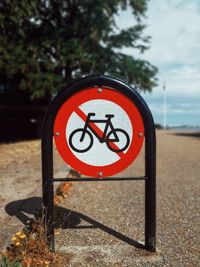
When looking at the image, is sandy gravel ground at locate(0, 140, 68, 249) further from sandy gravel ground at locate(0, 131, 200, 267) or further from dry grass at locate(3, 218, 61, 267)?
dry grass at locate(3, 218, 61, 267)

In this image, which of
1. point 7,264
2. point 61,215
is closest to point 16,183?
point 61,215

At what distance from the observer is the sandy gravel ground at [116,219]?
12.7 ft

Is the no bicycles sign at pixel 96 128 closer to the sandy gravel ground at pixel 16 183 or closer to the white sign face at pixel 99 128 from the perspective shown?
the white sign face at pixel 99 128

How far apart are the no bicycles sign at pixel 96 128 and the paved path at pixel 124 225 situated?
2.73 ft

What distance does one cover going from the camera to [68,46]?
19109 millimetres

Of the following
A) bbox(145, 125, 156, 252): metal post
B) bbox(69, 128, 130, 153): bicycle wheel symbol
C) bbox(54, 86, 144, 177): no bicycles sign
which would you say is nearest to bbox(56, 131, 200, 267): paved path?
bbox(145, 125, 156, 252): metal post

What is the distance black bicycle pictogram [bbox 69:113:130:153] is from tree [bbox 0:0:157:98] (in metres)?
13.1

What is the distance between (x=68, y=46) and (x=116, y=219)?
15.0 metres

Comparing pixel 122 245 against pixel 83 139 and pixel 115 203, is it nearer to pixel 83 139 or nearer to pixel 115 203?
pixel 83 139

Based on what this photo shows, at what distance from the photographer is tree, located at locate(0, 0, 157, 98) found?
56.6 feet

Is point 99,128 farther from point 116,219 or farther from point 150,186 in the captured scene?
point 116,219

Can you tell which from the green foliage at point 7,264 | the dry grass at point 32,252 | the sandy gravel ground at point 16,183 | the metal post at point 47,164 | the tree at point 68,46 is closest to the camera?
the green foliage at point 7,264

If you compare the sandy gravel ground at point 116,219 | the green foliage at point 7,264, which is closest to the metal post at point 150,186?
the sandy gravel ground at point 116,219

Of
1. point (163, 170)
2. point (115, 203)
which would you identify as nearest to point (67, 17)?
point (163, 170)
